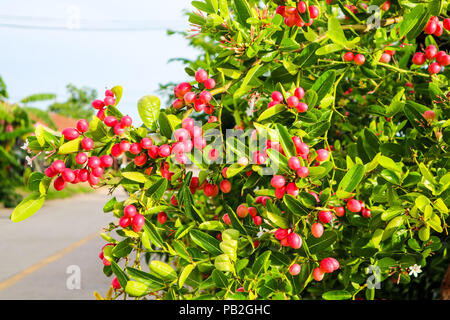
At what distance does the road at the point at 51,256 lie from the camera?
14.5 ft

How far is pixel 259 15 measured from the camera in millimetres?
1020

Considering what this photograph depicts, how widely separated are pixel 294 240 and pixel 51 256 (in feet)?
19.0

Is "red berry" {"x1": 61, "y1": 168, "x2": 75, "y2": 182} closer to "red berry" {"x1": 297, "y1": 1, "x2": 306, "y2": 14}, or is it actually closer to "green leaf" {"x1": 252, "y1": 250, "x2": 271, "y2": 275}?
"green leaf" {"x1": 252, "y1": 250, "x2": 271, "y2": 275}

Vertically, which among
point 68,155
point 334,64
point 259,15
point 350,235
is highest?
point 259,15

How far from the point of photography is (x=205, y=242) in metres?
0.97

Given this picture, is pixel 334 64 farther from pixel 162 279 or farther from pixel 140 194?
pixel 162 279

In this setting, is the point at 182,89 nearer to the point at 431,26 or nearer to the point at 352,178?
the point at 352,178

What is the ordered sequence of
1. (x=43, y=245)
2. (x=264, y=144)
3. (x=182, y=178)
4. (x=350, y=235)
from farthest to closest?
(x=43, y=245)
(x=350, y=235)
(x=182, y=178)
(x=264, y=144)

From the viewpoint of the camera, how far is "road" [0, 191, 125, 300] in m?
4.41

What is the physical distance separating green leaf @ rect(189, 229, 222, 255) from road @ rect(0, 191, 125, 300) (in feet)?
1.77

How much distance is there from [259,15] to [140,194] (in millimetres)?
547

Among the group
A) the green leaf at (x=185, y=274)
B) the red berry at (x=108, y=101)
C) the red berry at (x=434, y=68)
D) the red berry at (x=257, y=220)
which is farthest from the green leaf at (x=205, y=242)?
the red berry at (x=434, y=68)

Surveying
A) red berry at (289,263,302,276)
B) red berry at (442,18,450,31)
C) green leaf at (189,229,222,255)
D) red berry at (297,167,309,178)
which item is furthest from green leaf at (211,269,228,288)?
red berry at (442,18,450,31)
